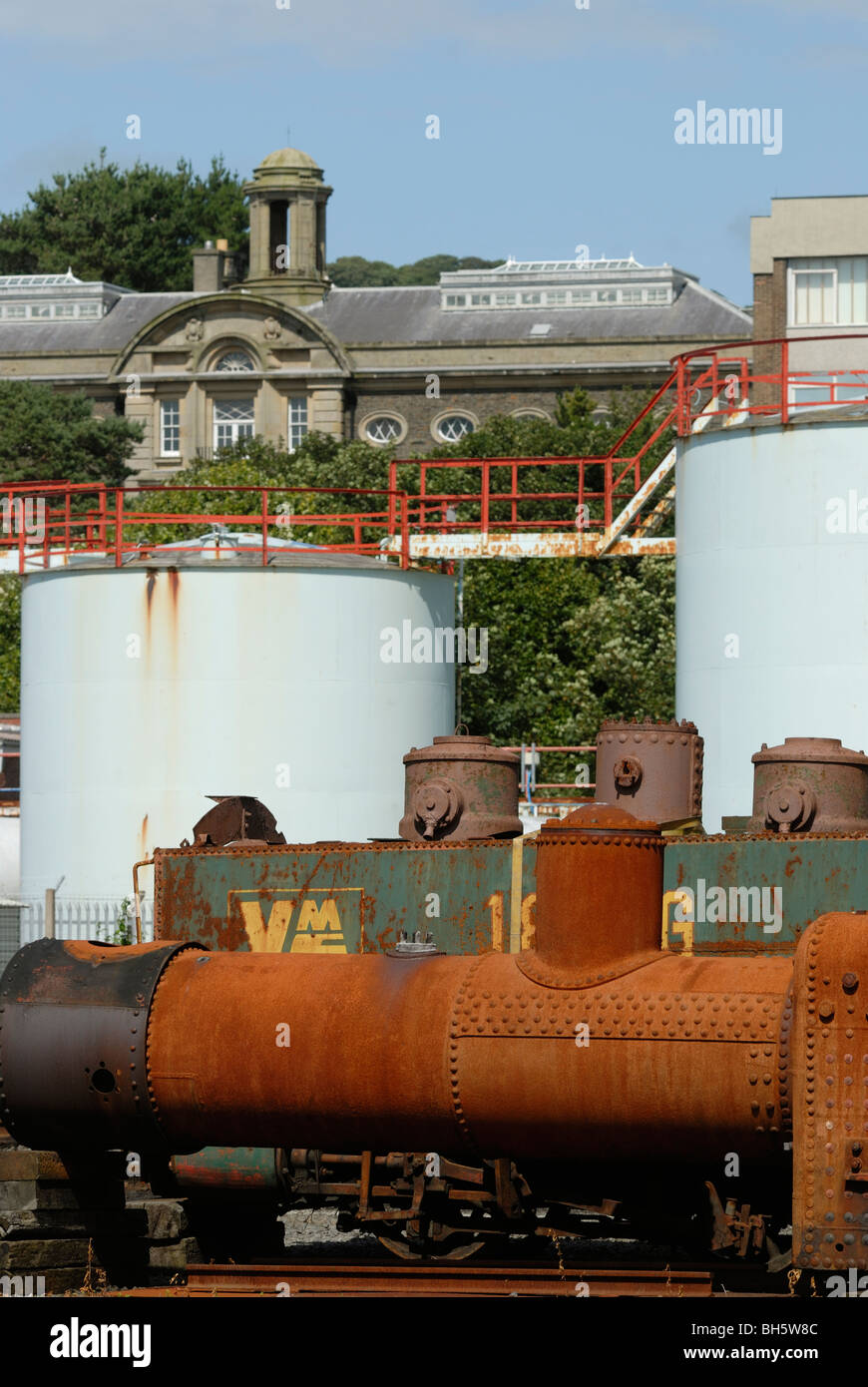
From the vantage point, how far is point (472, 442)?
7525cm

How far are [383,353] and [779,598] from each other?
71.4m

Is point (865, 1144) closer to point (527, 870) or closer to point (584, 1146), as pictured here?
point (584, 1146)

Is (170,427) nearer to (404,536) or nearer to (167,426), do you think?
(167,426)

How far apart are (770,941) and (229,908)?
5419 mm

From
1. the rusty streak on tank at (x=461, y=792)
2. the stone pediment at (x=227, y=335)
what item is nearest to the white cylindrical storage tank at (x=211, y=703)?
the rusty streak on tank at (x=461, y=792)

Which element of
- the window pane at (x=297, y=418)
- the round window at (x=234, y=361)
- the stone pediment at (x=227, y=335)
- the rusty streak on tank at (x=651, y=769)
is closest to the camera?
the rusty streak on tank at (x=651, y=769)

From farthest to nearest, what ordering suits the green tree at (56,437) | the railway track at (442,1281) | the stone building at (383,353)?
the stone building at (383,353), the green tree at (56,437), the railway track at (442,1281)

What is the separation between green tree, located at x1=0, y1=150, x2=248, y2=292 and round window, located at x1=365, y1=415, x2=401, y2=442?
33995 mm

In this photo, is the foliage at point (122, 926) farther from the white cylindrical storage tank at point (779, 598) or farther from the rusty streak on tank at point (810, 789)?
the rusty streak on tank at point (810, 789)

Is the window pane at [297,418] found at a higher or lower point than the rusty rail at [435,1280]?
higher

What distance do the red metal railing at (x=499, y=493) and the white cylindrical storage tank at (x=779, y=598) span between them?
0.72 m

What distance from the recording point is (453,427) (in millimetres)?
97438

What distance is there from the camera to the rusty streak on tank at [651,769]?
20.5 metres
